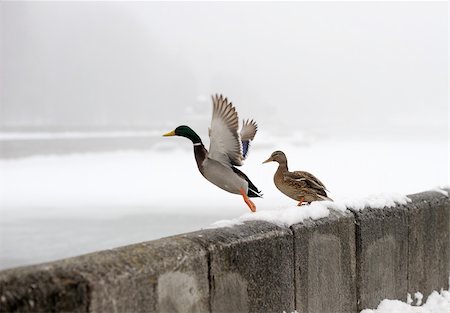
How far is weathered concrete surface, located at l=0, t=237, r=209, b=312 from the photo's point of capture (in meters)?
2.31

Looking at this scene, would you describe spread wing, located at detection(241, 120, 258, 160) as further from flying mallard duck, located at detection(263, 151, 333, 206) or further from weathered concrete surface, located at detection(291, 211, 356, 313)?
weathered concrete surface, located at detection(291, 211, 356, 313)

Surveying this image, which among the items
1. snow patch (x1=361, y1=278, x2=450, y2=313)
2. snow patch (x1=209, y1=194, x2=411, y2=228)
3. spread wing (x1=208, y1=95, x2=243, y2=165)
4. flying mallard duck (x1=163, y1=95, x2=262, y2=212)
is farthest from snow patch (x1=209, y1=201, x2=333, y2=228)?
snow patch (x1=361, y1=278, x2=450, y2=313)

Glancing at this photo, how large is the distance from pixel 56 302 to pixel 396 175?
33.2m

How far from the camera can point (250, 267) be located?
132 inches

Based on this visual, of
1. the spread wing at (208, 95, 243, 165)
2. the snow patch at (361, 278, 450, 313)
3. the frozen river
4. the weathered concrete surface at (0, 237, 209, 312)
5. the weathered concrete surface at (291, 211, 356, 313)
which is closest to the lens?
the weathered concrete surface at (0, 237, 209, 312)

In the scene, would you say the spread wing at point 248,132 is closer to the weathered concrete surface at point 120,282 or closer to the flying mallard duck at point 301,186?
the flying mallard duck at point 301,186

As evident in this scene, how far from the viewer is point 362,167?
3959 cm

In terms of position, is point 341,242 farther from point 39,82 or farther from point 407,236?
point 39,82

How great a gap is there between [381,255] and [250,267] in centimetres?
154

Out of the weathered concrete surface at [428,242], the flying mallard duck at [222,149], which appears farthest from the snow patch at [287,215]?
the weathered concrete surface at [428,242]

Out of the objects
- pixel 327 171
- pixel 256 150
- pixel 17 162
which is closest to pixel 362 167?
pixel 327 171

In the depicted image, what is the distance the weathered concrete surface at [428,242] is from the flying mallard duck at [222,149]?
6.39 ft

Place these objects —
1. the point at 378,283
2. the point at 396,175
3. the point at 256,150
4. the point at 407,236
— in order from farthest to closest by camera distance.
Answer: the point at 256,150 < the point at 396,175 < the point at 407,236 < the point at 378,283

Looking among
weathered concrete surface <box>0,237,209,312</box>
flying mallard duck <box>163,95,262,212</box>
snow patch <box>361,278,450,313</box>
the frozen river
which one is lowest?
snow patch <box>361,278,450,313</box>
